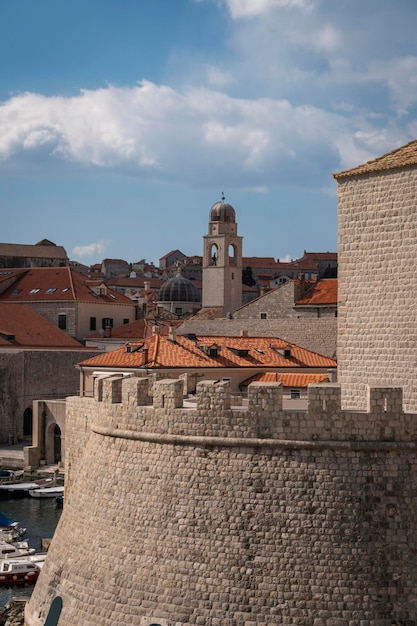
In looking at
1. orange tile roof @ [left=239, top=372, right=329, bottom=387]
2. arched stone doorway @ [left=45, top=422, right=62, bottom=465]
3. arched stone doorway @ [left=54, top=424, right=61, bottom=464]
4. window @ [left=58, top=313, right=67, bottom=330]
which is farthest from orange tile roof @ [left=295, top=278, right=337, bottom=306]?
window @ [left=58, top=313, right=67, bottom=330]

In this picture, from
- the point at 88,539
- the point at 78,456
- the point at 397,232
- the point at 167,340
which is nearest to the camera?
the point at 88,539

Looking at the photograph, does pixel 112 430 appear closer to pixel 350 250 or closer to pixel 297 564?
pixel 297 564

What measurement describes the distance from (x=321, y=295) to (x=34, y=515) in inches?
913

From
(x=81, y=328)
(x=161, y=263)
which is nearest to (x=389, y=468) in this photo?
(x=81, y=328)

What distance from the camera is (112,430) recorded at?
15.9 m

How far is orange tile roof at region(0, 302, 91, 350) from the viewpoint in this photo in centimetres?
5841

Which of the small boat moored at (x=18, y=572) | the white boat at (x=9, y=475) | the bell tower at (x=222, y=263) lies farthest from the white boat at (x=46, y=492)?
the bell tower at (x=222, y=263)

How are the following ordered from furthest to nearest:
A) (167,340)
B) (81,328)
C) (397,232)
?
(81,328) → (167,340) → (397,232)

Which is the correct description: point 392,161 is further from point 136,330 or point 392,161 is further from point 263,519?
point 136,330

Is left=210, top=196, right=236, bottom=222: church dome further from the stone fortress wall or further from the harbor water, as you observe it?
the stone fortress wall

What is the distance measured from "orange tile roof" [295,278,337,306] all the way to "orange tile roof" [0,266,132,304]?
16600 millimetres

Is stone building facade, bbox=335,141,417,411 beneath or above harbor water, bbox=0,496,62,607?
above

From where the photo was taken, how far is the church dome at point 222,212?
7850 cm

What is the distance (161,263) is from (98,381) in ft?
441
